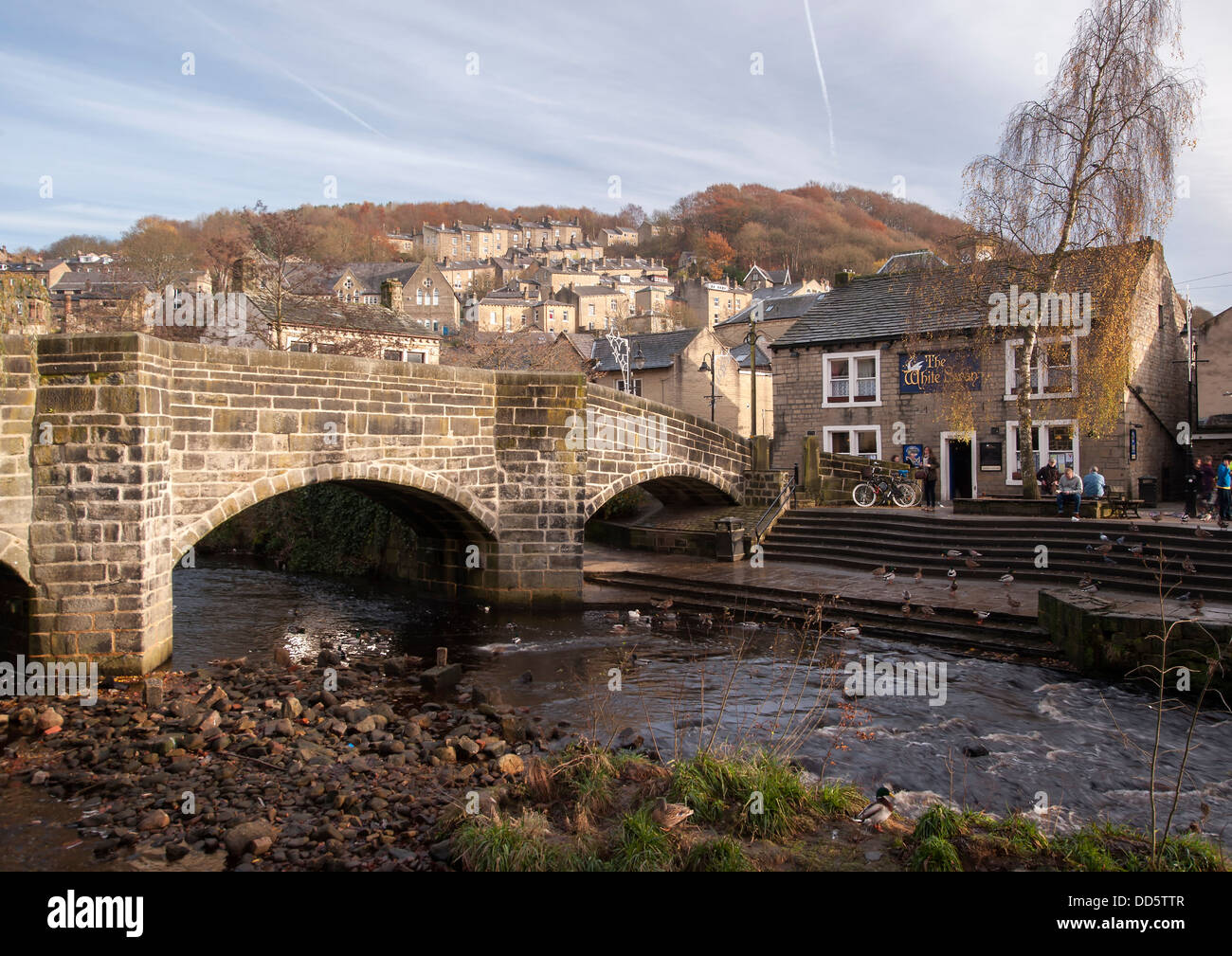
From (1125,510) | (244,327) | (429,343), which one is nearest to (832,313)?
(1125,510)

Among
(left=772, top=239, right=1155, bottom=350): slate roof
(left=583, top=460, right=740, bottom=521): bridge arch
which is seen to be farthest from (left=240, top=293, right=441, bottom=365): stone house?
(left=772, top=239, right=1155, bottom=350): slate roof

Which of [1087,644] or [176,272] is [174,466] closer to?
[1087,644]

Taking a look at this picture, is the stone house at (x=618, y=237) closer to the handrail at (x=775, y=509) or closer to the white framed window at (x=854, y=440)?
the white framed window at (x=854, y=440)

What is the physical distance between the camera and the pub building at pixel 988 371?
60.2 ft

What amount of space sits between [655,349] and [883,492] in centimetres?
2359

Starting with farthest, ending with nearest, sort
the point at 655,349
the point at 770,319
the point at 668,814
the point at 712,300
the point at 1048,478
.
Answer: the point at 712,300 < the point at 770,319 < the point at 655,349 < the point at 1048,478 < the point at 668,814

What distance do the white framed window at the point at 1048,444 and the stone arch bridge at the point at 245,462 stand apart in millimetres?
12300

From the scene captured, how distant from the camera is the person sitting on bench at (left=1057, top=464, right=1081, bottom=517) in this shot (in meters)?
17.1

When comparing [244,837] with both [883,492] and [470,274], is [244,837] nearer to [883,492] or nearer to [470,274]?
[883,492]

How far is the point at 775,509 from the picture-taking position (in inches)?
808

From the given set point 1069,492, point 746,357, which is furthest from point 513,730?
point 746,357

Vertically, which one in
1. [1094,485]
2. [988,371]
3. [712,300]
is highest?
[712,300]

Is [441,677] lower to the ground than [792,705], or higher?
higher

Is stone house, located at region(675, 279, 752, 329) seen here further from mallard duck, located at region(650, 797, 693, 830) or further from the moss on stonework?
mallard duck, located at region(650, 797, 693, 830)
